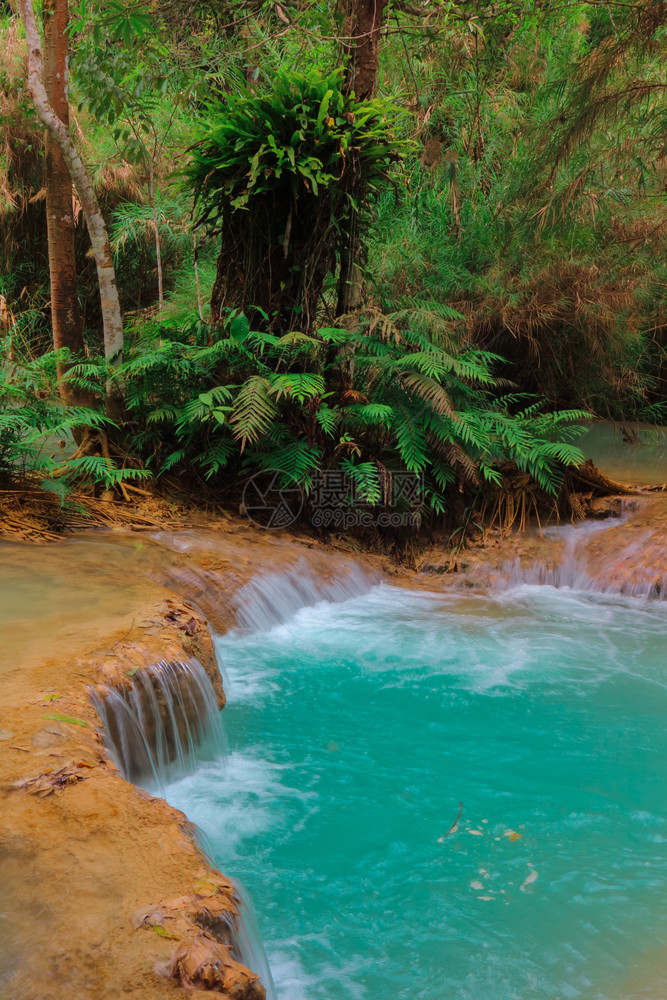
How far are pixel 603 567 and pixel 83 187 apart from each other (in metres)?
5.36

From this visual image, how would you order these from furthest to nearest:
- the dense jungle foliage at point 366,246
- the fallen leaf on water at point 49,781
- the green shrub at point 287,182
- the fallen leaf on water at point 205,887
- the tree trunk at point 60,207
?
the tree trunk at point 60,207 → the dense jungle foliage at point 366,246 → the green shrub at point 287,182 → the fallen leaf on water at point 49,781 → the fallen leaf on water at point 205,887

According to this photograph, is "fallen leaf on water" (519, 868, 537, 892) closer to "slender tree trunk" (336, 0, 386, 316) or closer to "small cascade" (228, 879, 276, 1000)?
"small cascade" (228, 879, 276, 1000)

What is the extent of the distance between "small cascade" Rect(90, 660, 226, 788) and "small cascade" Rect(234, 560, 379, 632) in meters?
1.40

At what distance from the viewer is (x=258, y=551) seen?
224 inches

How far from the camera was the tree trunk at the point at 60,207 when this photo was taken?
6.27 metres

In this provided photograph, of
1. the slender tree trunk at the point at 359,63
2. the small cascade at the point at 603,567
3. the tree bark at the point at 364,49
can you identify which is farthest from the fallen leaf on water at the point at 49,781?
the tree bark at the point at 364,49

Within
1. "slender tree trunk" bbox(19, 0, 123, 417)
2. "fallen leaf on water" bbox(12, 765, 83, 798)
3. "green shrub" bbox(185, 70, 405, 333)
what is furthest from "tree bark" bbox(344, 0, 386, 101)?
"fallen leaf on water" bbox(12, 765, 83, 798)

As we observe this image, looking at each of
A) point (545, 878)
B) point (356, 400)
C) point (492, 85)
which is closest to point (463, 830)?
point (545, 878)

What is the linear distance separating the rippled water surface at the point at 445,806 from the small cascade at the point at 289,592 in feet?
0.32

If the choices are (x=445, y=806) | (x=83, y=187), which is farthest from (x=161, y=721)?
(x=83, y=187)

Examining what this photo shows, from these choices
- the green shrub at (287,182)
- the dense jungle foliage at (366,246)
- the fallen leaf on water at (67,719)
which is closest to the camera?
the fallen leaf on water at (67,719)

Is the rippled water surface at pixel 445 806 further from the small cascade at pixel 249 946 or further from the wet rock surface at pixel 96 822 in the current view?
the wet rock surface at pixel 96 822

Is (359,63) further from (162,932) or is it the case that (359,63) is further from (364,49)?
(162,932)

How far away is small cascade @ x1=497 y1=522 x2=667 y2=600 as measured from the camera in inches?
240
